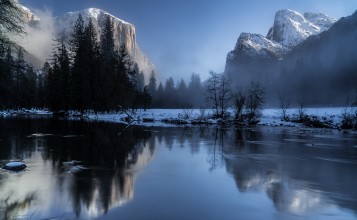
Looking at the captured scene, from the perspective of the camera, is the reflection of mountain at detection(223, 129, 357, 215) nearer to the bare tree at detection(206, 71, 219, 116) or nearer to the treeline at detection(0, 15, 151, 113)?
the bare tree at detection(206, 71, 219, 116)

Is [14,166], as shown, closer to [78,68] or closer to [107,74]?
[107,74]

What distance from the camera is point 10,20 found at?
20.2 meters

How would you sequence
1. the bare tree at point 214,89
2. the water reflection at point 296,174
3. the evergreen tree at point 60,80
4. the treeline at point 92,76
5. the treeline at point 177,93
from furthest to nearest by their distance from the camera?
the treeline at point 177,93 → the evergreen tree at point 60,80 → the treeline at point 92,76 → the bare tree at point 214,89 → the water reflection at point 296,174

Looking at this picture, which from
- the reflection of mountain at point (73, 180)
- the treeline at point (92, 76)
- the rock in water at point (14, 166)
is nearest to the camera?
the reflection of mountain at point (73, 180)

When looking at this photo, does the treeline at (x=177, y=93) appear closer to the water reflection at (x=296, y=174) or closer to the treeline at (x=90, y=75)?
the treeline at (x=90, y=75)

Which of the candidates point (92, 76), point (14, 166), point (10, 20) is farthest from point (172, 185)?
point (92, 76)

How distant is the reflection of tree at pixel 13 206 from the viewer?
8.10m

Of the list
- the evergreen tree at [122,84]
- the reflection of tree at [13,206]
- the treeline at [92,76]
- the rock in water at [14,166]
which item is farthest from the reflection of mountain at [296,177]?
the treeline at [92,76]

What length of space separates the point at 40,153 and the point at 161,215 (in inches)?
442

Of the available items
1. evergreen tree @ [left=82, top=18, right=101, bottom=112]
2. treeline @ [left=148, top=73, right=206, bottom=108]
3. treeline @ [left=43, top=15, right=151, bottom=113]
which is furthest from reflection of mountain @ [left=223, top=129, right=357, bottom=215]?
treeline @ [left=148, top=73, right=206, bottom=108]

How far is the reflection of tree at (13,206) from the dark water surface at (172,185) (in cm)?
2

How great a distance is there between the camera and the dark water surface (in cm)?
902

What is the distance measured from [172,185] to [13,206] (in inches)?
207

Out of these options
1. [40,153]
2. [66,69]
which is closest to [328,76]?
[66,69]
